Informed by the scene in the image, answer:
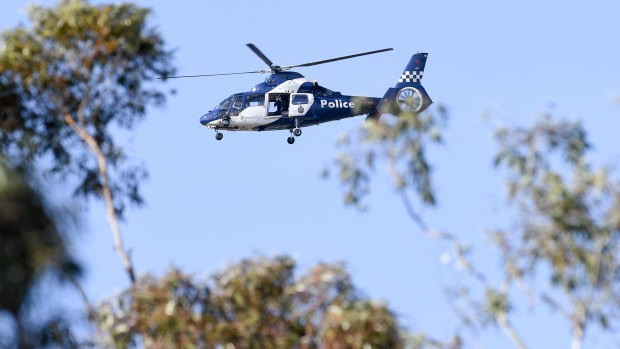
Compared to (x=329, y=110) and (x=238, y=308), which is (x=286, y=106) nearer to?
(x=329, y=110)

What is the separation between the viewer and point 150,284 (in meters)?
26.3

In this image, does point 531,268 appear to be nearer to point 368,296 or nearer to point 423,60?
point 368,296

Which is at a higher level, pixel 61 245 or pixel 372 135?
pixel 372 135

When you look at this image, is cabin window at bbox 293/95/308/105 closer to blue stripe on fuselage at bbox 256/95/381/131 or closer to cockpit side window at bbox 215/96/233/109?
blue stripe on fuselage at bbox 256/95/381/131

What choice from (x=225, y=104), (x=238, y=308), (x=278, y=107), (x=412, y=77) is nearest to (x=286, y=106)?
(x=278, y=107)

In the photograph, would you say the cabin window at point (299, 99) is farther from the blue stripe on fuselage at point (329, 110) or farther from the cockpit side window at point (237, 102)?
the cockpit side window at point (237, 102)

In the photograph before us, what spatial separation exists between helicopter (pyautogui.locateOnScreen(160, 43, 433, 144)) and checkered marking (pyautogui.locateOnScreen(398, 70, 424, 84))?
1999 millimetres

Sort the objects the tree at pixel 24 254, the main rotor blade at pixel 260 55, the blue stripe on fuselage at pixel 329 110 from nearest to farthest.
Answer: the tree at pixel 24 254 < the main rotor blade at pixel 260 55 < the blue stripe on fuselage at pixel 329 110

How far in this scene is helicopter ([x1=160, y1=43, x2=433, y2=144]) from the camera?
140ft

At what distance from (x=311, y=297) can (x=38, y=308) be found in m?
5.24

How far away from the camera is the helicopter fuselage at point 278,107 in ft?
140

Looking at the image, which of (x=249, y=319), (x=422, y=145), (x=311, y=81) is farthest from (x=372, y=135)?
(x=311, y=81)

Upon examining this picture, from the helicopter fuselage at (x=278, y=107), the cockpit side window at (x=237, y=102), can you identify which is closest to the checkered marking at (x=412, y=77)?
the helicopter fuselage at (x=278, y=107)

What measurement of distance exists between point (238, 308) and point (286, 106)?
17248 millimetres
